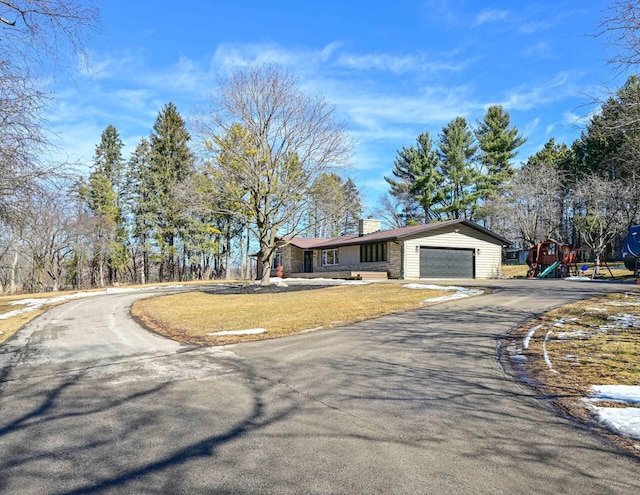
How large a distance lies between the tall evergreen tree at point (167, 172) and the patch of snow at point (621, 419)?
3963cm

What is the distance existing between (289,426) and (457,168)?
44.2 m

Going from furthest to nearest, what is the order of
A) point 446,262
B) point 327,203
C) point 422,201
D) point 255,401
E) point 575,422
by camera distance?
point 422,201 < point 446,262 < point 327,203 < point 255,401 < point 575,422

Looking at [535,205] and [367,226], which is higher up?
[535,205]

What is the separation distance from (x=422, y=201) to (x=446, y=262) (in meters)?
19.7

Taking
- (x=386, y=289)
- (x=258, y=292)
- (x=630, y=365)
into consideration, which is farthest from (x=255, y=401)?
(x=258, y=292)

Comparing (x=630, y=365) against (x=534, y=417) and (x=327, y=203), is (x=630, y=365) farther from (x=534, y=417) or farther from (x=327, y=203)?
(x=327, y=203)

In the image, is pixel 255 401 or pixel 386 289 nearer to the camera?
pixel 255 401

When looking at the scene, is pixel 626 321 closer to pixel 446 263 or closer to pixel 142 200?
pixel 446 263

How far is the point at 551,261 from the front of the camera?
2803 cm

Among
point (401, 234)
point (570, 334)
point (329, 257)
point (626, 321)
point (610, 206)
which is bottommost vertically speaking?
point (570, 334)

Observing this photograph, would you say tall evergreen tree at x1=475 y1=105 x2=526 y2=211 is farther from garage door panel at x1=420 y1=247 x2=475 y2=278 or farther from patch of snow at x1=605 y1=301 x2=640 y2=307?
patch of snow at x1=605 y1=301 x2=640 y2=307

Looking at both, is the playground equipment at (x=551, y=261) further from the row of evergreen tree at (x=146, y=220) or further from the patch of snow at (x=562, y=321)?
the patch of snow at (x=562, y=321)

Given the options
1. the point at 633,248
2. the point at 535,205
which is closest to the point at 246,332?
the point at 633,248

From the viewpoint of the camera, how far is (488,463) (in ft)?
10.3
